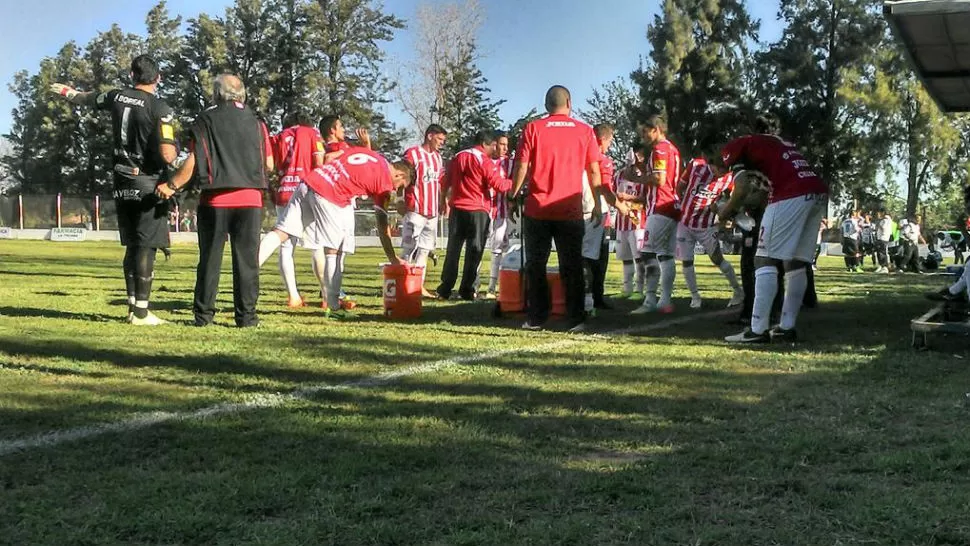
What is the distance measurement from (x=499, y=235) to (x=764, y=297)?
527cm

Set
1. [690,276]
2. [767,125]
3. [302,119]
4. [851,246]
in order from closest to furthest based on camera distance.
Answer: [767,125] < [690,276] < [302,119] < [851,246]

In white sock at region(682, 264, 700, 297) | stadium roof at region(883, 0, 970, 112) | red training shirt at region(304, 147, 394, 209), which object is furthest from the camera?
white sock at region(682, 264, 700, 297)

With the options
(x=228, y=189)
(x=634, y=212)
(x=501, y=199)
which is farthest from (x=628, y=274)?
(x=228, y=189)

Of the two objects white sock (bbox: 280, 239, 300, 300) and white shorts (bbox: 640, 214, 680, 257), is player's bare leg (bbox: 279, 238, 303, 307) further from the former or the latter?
white shorts (bbox: 640, 214, 680, 257)

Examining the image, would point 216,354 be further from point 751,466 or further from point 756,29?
point 756,29

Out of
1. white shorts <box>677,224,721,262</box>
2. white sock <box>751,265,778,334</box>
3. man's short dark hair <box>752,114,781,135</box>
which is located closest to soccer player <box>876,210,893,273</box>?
white shorts <box>677,224,721,262</box>

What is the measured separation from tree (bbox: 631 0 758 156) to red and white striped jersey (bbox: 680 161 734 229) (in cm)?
4857

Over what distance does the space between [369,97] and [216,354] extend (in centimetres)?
A: 5873

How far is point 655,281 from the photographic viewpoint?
9.27m

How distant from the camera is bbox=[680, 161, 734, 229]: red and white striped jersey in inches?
357

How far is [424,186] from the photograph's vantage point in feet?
35.1

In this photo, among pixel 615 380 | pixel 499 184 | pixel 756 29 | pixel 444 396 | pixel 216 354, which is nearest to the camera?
pixel 444 396

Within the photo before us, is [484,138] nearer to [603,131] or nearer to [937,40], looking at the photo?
[603,131]

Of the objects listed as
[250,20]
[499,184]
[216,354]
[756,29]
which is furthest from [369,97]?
[216,354]
